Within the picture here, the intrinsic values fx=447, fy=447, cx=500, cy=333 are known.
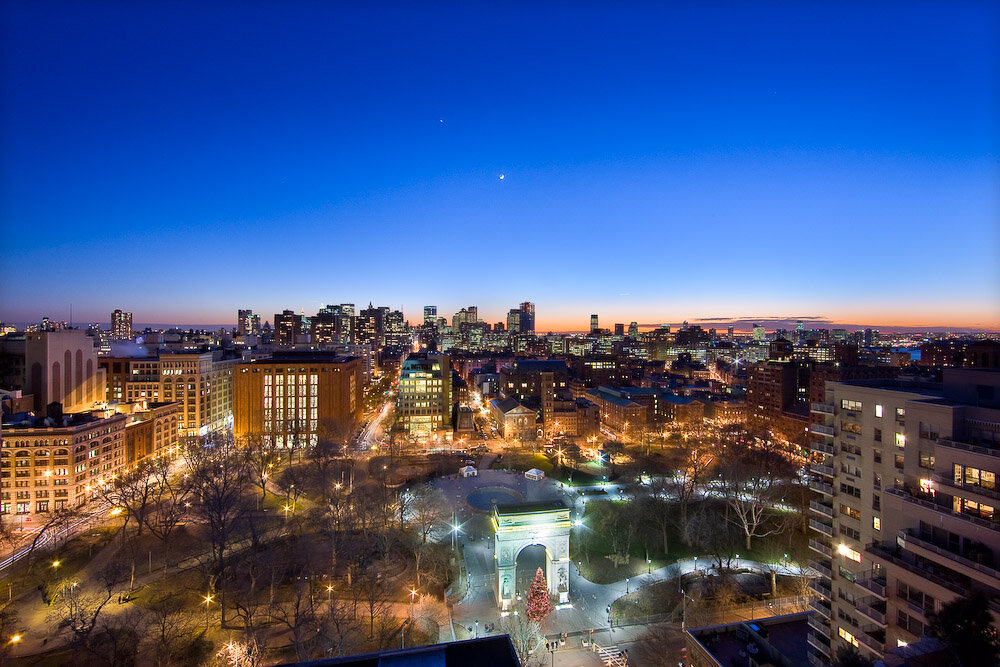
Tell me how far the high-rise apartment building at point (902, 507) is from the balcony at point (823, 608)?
60 millimetres

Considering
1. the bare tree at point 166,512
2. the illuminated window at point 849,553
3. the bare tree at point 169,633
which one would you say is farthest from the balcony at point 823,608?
the bare tree at point 166,512

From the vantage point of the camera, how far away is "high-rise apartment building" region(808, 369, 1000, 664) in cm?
1341

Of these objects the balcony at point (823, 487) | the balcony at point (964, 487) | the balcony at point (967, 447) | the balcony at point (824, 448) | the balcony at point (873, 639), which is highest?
the balcony at point (967, 447)

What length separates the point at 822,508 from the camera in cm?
1984

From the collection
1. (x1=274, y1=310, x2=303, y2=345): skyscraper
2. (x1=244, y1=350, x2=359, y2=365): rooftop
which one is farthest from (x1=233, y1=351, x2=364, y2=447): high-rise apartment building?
(x1=274, y1=310, x2=303, y2=345): skyscraper

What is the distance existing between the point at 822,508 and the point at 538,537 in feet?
47.6

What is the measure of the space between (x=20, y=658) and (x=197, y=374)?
49.0 m

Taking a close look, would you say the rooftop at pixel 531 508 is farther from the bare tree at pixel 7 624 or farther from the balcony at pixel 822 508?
the bare tree at pixel 7 624

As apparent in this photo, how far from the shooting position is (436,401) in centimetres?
6850

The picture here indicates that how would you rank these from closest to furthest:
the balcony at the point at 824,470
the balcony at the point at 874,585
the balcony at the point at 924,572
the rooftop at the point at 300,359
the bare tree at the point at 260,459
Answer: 1. the balcony at the point at 924,572
2. the balcony at the point at 874,585
3. the balcony at the point at 824,470
4. the bare tree at the point at 260,459
5. the rooftop at the point at 300,359

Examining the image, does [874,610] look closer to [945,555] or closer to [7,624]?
[945,555]

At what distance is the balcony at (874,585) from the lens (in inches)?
612

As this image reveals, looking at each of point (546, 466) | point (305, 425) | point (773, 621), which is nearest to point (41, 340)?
point (305, 425)

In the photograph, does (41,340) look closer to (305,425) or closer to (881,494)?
(305,425)
